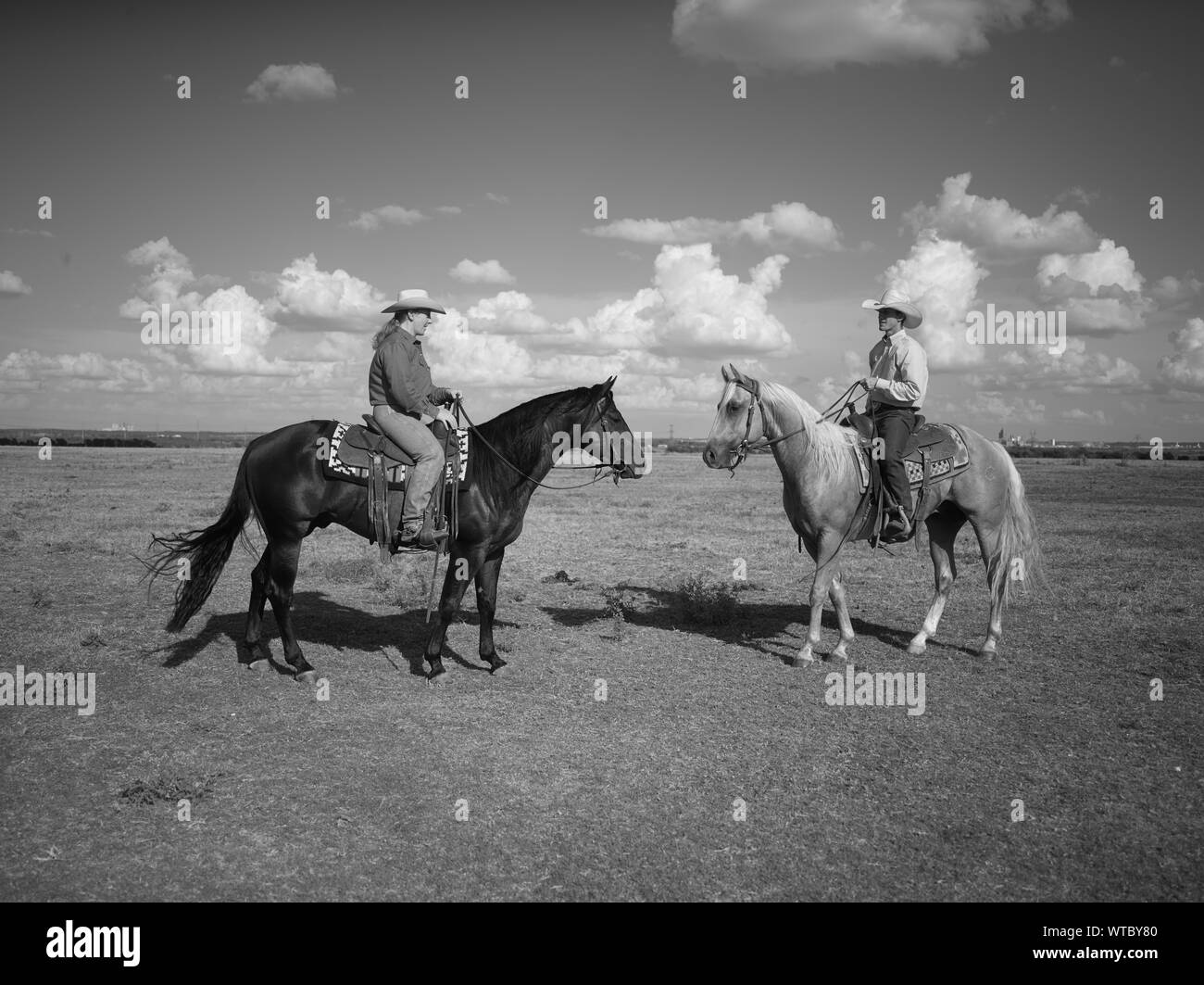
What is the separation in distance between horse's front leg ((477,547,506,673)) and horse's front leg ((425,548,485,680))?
18 centimetres

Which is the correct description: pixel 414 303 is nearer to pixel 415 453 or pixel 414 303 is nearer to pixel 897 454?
pixel 415 453

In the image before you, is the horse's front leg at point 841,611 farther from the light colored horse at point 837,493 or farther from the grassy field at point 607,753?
the grassy field at point 607,753

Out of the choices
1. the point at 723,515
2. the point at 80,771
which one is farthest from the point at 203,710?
the point at 723,515

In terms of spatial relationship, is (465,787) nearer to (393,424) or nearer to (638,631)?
(393,424)

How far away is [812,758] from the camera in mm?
6078

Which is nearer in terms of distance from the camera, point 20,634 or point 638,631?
point 20,634

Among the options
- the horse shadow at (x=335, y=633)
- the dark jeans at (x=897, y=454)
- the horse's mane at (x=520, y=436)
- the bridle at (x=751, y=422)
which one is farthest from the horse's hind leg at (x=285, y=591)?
the dark jeans at (x=897, y=454)

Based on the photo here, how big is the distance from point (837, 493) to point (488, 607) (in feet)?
13.2

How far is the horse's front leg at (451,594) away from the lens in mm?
7934

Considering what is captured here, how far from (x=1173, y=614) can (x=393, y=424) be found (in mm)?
10688


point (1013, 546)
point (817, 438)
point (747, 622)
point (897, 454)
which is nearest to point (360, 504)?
point (817, 438)

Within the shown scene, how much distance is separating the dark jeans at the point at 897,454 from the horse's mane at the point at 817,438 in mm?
405

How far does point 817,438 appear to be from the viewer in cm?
854
